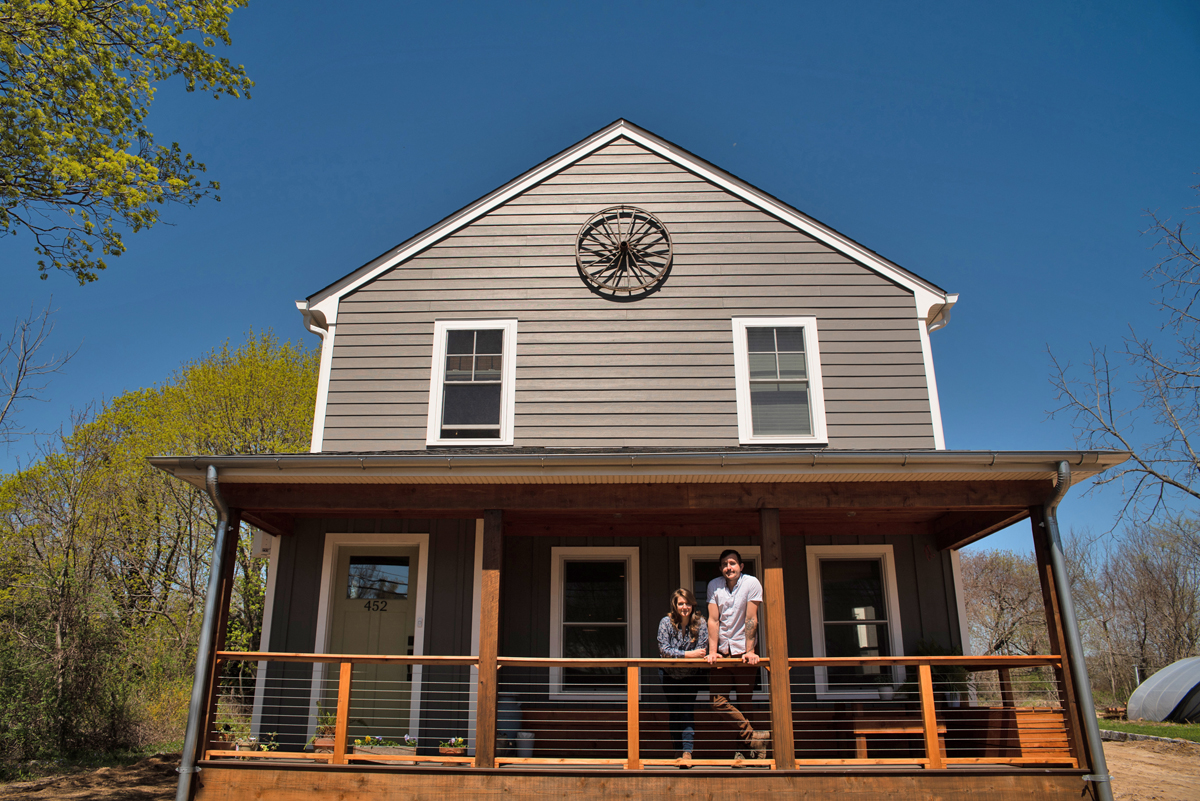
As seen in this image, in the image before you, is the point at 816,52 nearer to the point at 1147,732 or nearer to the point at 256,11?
the point at 256,11

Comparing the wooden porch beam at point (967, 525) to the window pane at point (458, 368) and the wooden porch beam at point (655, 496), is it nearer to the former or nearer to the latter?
the wooden porch beam at point (655, 496)

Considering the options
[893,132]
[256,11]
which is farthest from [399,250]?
[893,132]

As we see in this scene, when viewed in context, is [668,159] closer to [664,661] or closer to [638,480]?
[638,480]

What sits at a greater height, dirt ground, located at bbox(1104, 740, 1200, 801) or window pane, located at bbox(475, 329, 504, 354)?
window pane, located at bbox(475, 329, 504, 354)

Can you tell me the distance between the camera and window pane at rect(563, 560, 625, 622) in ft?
26.4

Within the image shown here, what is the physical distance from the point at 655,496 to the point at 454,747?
3.16 m

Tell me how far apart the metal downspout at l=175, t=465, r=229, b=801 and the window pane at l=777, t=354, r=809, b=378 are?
18.8ft

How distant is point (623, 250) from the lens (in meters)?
9.15

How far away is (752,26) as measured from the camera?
1062 cm

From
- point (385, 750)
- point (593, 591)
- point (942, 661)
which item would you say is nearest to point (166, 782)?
point (385, 750)

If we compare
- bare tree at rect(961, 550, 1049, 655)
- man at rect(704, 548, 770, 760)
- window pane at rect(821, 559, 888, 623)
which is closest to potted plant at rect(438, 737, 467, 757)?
man at rect(704, 548, 770, 760)

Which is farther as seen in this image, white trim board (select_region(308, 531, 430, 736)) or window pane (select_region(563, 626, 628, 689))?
window pane (select_region(563, 626, 628, 689))

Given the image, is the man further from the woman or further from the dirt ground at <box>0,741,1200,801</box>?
the dirt ground at <box>0,741,1200,801</box>

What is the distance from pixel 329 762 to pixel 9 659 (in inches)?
231
